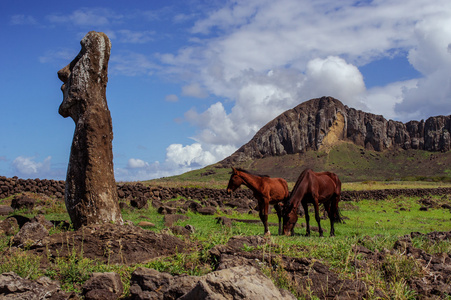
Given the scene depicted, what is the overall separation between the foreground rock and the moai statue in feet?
18.8

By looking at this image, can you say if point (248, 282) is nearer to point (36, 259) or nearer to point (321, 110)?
point (36, 259)

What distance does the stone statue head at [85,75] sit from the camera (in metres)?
11.9

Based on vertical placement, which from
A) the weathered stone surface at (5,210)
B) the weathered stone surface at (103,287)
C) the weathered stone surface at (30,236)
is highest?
the weathered stone surface at (5,210)

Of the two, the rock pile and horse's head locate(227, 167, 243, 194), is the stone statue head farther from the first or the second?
the rock pile

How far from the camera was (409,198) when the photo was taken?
4622 cm

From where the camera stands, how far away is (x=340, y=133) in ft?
578

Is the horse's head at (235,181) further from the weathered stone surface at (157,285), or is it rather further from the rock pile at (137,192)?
the rock pile at (137,192)

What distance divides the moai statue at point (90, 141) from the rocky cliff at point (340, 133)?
153135 millimetres

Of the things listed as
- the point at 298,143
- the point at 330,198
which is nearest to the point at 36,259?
the point at 330,198

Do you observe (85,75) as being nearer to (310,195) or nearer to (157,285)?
(157,285)

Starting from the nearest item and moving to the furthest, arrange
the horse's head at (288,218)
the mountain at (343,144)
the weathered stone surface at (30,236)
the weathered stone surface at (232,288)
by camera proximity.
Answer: the weathered stone surface at (232,288) < the weathered stone surface at (30,236) < the horse's head at (288,218) < the mountain at (343,144)

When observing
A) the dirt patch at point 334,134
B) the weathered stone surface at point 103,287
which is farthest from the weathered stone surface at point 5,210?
the dirt patch at point 334,134

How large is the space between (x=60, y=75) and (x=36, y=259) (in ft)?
22.3

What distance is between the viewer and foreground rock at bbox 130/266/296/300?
16.2 feet
